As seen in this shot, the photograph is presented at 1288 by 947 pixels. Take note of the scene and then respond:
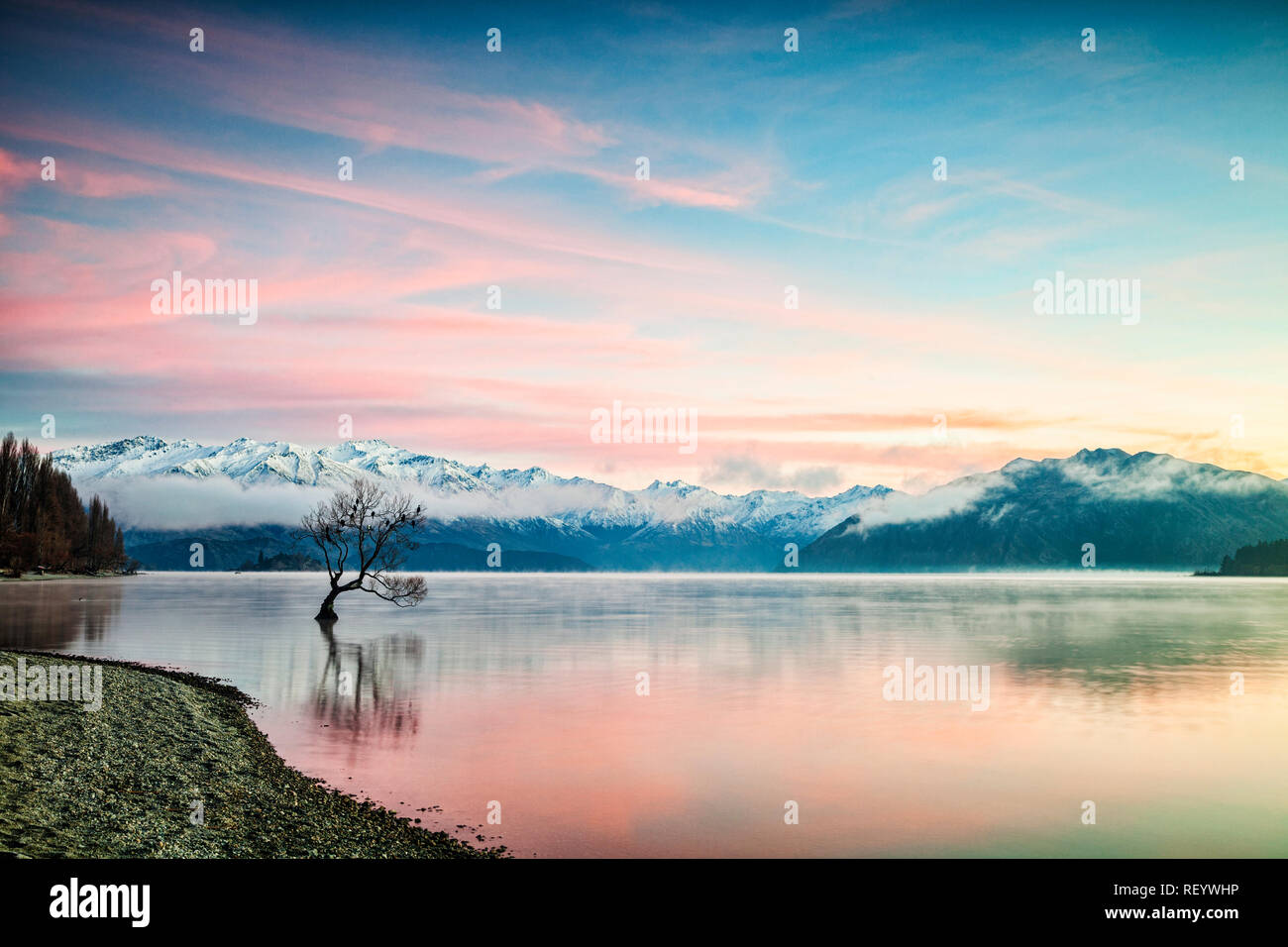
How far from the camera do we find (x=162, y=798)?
17.2 m

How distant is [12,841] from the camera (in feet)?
44.8

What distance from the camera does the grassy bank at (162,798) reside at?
1463cm

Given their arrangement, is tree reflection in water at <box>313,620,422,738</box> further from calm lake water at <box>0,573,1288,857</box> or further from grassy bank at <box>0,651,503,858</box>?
grassy bank at <box>0,651,503,858</box>

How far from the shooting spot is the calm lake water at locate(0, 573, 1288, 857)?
61.2 feet
